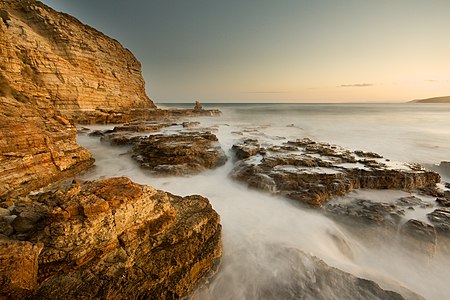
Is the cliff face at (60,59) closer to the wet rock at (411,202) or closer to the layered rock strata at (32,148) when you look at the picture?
the layered rock strata at (32,148)

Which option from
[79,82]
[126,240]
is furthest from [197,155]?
[79,82]

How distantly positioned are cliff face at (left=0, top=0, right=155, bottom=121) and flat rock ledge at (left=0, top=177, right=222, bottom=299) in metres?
12.4

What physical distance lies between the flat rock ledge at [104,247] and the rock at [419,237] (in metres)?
4.47

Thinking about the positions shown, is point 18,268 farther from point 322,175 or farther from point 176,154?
point 322,175

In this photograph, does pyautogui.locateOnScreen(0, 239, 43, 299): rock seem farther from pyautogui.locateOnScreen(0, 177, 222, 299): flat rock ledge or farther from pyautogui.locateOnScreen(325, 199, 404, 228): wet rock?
pyautogui.locateOnScreen(325, 199, 404, 228): wet rock

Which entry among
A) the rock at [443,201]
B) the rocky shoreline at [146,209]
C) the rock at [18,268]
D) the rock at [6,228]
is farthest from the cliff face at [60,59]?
the rock at [443,201]

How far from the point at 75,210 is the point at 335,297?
411 cm

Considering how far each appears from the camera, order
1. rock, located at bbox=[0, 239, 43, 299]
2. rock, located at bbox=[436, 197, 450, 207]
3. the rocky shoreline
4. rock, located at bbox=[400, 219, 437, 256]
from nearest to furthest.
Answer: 1. rock, located at bbox=[0, 239, 43, 299]
2. the rocky shoreline
3. rock, located at bbox=[400, 219, 437, 256]
4. rock, located at bbox=[436, 197, 450, 207]

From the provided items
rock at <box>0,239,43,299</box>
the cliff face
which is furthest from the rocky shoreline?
the cliff face

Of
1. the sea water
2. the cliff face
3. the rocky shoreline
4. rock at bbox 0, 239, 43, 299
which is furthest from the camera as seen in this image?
the cliff face

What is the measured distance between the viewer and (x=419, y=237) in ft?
16.4

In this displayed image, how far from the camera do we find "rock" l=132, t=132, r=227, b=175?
342 inches

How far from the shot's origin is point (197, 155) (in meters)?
9.54

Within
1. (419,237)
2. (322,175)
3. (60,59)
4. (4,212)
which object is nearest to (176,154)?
(322,175)
